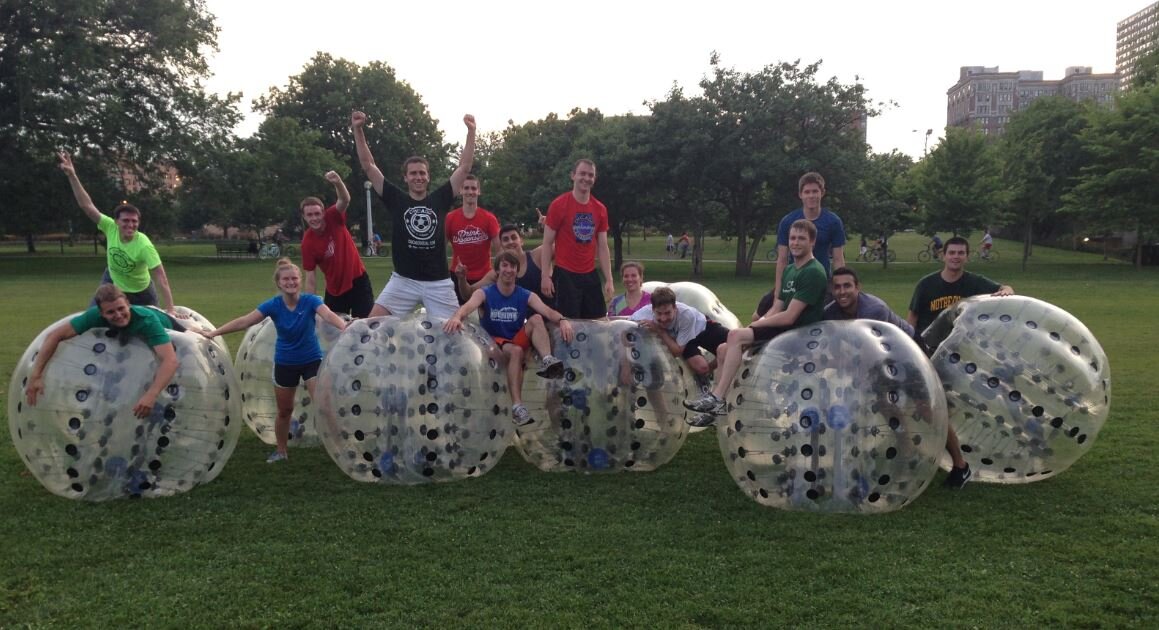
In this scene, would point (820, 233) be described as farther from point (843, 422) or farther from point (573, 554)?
point (573, 554)

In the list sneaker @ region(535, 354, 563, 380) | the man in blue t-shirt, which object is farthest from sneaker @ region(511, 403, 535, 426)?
the man in blue t-shirt

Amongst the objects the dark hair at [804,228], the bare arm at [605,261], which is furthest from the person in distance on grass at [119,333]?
the dark hair at [804,228]

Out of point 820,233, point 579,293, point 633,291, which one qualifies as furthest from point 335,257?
point 820,233

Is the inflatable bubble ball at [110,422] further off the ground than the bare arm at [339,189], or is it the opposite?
the bare arm at [339,189]

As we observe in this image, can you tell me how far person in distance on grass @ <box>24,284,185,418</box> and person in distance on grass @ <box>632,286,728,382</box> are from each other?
369 cm

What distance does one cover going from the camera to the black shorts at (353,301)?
310 inches

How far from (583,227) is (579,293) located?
63cm

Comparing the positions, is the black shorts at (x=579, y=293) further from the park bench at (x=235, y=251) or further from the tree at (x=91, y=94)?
the park bench at (x=235, y=251)

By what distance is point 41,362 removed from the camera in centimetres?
556

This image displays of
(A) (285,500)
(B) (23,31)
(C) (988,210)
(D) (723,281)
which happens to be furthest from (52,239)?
(A) (285,500)

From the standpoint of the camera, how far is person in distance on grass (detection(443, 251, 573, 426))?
627cm

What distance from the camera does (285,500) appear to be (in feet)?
19.2

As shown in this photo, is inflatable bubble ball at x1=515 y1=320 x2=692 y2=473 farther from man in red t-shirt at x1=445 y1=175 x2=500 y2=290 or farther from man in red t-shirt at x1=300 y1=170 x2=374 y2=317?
man in red t-shirt at x1=300 y1=170 x2=374 y2=317

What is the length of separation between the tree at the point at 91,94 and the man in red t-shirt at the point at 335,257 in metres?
35.4
